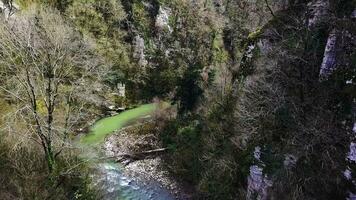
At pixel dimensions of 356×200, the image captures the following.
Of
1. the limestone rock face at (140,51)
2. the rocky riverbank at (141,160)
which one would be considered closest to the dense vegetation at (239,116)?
the rocky riverbank at (141,160)

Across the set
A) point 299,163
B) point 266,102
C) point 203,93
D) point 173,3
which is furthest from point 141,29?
point 299,163

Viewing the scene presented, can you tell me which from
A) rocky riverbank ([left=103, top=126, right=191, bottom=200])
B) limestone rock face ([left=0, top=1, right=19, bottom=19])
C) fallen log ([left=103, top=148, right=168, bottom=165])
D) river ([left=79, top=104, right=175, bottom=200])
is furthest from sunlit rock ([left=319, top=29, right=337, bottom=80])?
limestone rock face ([left=0, top=1, right=19, bottom=19])

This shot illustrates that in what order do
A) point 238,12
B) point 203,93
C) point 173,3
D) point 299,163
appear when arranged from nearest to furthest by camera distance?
point 299,163, point 203,93, point 173,3, point 238,12

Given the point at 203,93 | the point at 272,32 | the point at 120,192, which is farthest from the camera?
the point at 203,93

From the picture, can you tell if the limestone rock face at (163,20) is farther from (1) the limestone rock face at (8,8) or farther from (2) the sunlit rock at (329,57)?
(2) the sunlit rock at (329,57)

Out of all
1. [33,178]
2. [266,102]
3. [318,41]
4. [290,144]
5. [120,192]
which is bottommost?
[120,192]

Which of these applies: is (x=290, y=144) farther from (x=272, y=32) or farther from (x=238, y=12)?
(x=238, y=12)

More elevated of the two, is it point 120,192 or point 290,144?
point 290,144

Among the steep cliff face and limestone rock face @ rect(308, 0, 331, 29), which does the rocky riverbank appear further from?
limestone rock face @ rect(308, 0, 331, 29)
